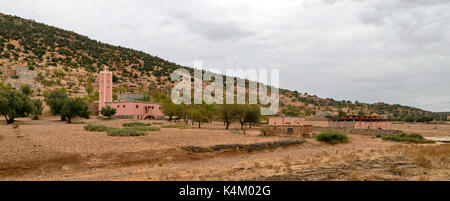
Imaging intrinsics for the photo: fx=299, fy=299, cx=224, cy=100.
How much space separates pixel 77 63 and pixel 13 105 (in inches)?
1917

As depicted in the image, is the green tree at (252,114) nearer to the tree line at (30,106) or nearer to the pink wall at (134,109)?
the pink wall at (134,109)

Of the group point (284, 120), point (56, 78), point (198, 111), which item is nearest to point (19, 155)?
point (198, 111)

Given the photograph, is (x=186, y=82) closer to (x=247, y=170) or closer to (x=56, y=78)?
(x=56, y=78)

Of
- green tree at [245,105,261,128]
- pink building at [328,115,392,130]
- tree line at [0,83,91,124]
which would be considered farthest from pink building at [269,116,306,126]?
tree line at [0,83,91,124]

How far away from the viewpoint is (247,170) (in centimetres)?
1315

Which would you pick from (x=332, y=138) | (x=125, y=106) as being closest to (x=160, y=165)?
(x=332, y=138)

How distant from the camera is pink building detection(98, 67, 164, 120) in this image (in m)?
49.2

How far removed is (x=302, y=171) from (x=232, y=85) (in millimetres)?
82919

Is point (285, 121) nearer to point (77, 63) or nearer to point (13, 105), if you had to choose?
point (13, 105)

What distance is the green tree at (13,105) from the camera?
3129cm

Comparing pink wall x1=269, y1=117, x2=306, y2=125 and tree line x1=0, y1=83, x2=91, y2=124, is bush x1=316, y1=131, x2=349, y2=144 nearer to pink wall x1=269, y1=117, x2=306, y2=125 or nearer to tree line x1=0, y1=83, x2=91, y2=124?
pink wall x1=269, y1=117, x2=306, y2=125

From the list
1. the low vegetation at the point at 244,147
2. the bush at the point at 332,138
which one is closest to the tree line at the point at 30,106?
the low vegetation at the point at 244,147
